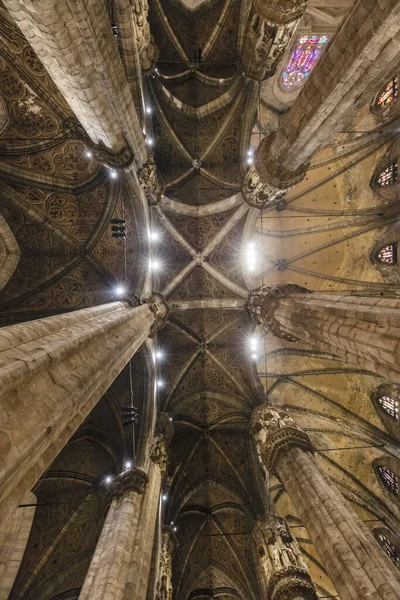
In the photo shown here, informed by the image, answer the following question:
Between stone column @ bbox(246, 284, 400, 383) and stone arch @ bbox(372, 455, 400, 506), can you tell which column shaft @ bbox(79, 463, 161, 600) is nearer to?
stone column @ bbox(246, 284, 400, 383)

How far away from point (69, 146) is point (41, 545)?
44.1 feet

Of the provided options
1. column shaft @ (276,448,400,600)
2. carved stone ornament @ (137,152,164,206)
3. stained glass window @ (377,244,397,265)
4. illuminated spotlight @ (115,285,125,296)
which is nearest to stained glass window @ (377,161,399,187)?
stained glass window @ (377,244,397,265)

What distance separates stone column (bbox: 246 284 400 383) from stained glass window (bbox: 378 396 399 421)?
20.1 ft

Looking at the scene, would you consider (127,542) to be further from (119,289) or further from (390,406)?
(390,406)

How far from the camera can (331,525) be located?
615 centimetres

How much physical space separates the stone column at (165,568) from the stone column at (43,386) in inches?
271

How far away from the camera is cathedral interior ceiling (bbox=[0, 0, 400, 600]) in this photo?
11.1 metres

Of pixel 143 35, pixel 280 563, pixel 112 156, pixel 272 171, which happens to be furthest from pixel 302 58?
pixel 280 563

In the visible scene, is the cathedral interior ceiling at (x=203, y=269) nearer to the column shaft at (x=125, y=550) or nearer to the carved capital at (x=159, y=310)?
the carved capital at (x=159, y=310)

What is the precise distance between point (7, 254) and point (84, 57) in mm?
9213

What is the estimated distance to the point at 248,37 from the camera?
10.1 m

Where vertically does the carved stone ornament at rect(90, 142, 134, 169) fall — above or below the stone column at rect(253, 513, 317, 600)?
above

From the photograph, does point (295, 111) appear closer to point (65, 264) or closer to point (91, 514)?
point (65, 264)

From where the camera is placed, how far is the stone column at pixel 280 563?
26.9 ft
